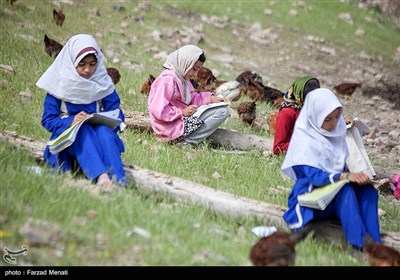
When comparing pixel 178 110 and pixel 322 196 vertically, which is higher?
pixel 322 196

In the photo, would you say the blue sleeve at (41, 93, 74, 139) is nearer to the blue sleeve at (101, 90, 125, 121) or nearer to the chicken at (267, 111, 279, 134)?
the blue sleeve at (101, 90, 125, 121)

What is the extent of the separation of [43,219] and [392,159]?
237 inches

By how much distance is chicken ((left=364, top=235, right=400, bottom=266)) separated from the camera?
4719 mm

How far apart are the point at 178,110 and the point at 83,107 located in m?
1.95

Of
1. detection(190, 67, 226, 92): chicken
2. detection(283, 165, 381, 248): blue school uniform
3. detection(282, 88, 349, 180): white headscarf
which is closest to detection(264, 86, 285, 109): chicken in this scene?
detection(190, 67, 226, 92): chicken

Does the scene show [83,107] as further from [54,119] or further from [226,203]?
[226,203]

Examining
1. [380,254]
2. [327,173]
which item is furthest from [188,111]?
[380,254]

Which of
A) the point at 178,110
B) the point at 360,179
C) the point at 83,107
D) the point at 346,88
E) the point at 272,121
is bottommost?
the point at 346,88

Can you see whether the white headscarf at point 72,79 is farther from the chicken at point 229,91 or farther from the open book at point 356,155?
Answer: the chicken at point 229,91

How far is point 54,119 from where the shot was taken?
6.07 meters

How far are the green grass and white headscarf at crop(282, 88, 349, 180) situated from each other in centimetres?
70

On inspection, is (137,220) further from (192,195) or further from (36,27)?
(36,27)

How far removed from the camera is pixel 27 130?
280 inches
